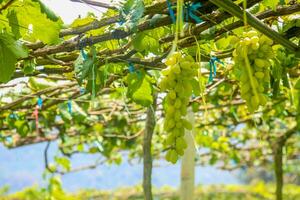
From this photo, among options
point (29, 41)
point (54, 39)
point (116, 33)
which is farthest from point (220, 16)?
point (29, 41)

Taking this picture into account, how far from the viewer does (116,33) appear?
Result: 4.22ft

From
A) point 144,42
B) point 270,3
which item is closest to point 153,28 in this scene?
point 144,42

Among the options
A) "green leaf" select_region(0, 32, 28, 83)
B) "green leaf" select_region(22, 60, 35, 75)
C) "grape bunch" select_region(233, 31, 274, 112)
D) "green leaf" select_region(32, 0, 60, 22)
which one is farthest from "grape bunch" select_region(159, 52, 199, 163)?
"green leaf" select_region(22, 60, 35, 75)

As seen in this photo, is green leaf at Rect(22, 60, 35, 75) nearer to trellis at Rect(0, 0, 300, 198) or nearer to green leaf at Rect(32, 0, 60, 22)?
trellis at Rect(0, 0, 300, 198)

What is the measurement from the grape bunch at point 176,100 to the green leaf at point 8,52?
428 millimetres

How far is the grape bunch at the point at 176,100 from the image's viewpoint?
97 cm

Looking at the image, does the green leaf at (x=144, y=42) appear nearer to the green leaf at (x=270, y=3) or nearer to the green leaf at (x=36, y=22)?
the green leaf at (x=36, y=22)

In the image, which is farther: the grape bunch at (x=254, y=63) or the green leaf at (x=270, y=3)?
the green leaf at (x=270, y=3)

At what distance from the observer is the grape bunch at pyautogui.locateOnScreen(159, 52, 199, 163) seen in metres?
0.97

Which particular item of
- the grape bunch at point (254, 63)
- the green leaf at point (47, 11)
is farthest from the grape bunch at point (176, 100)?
the green leaf at point (47, 11)

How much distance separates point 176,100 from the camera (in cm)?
99

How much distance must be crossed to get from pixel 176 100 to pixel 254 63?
0.17 meters

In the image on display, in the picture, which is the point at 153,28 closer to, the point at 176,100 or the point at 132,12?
the point at 132,12

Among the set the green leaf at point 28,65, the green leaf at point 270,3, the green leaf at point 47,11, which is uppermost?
the green leaf at point 270,3
